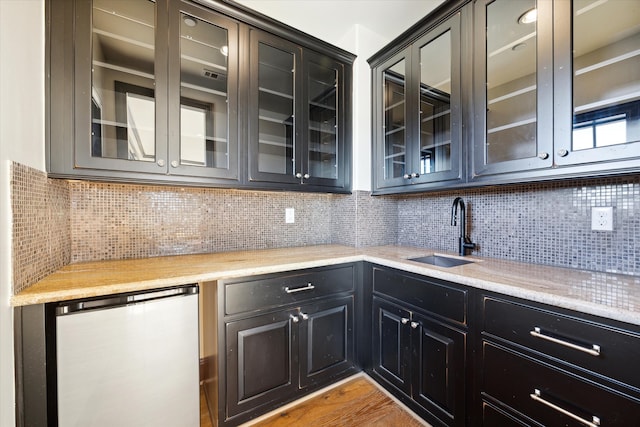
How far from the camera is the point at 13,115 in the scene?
36.3 inches

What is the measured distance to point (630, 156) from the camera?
978 millimetres

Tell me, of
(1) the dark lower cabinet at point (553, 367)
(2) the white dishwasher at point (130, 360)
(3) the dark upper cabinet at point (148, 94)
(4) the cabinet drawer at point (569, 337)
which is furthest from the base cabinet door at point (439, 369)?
(3) the dark upper cabinet at point (148, 94)

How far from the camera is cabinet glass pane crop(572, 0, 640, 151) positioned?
1.00 metres

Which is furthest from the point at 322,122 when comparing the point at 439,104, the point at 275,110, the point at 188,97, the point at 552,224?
the point at 552,224

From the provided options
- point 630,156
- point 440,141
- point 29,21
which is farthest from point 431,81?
point 29,21

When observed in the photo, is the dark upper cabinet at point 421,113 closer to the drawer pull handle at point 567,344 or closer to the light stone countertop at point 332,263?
the light stone countertop at point 332,263

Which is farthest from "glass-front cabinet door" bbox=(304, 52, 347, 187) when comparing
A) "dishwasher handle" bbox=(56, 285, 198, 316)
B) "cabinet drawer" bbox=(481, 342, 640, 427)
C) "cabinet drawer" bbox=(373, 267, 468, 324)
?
"cabinet drawer" bbox=(481, 342, 640, 427)

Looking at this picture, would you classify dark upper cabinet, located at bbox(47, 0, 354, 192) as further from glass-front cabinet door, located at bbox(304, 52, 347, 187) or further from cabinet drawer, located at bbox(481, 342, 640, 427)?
cabinet drawer, located at bbox(481, 342, 640, 427)

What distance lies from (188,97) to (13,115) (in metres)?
0.74

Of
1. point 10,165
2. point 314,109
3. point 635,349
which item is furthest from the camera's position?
point 314,109

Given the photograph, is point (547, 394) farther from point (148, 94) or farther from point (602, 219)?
point (148, 94)

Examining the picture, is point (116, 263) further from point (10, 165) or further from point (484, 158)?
point (484, 158)

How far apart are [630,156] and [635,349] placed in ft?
2.31

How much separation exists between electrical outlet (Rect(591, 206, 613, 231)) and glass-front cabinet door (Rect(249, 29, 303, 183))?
166 centimetres
